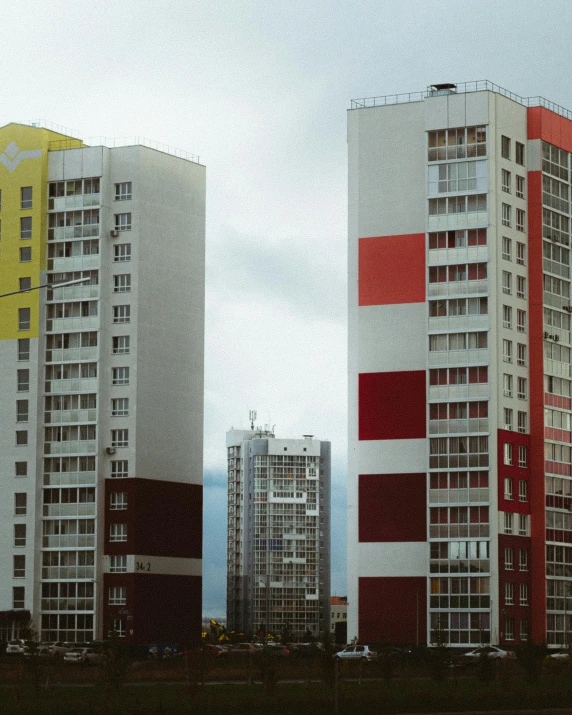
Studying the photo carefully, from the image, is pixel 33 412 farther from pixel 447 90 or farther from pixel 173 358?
pixel 447 90

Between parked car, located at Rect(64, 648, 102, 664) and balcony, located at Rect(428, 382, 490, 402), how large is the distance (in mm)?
28865

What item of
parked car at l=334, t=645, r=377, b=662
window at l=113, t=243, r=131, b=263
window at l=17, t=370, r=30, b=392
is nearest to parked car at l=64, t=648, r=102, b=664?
parked car at l=334, t=645, r=377, b=662

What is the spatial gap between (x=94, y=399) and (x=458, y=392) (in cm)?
3008

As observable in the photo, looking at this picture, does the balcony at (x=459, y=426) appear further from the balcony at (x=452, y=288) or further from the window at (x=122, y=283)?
→ the window at (x=122, y=283)

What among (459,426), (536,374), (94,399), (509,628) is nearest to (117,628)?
(94,399)

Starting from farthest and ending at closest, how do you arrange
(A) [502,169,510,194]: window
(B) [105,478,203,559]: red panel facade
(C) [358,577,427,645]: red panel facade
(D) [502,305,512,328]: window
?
Result: (B) [105,478,203,559]: red panel facade → (A) [502,169,510,194]: window → (D) [502,305,512,328]: window → (C) [358,577,427,645]: red panel facade

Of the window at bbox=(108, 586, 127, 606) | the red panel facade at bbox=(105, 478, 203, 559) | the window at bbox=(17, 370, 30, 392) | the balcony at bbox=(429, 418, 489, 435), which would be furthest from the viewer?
the window at bbox=(17, 370, 30, 392)

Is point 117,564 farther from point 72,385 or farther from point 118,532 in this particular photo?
point 72,385

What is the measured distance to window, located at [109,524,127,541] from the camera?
115m

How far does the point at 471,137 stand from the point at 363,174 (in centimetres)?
823

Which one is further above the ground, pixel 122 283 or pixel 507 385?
pixel 122 283

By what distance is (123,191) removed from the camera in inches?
4695

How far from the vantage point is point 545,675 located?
75062 millimetres

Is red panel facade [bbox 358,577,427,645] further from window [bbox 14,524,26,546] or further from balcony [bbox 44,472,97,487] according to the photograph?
window [bbox 14,524,26,546]
